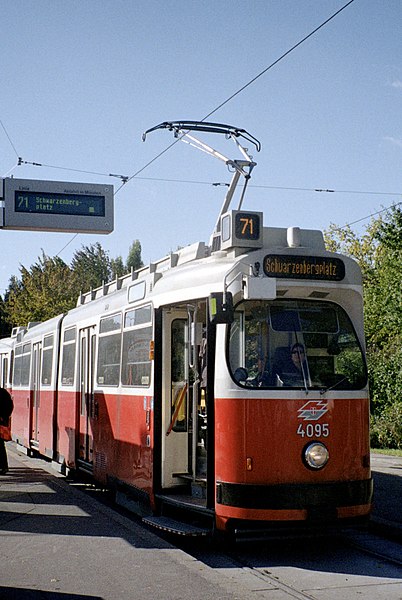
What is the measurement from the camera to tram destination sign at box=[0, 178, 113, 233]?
21.4m

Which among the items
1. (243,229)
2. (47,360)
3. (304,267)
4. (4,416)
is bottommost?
(4,416)

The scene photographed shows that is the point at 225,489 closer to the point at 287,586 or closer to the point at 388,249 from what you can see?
the point at 287,586

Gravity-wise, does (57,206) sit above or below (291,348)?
above

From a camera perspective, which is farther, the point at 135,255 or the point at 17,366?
the point at 135,255

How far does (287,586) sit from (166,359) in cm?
323

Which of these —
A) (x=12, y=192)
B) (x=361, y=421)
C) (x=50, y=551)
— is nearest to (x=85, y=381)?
(x=50, y=551)

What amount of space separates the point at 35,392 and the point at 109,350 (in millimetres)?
7639

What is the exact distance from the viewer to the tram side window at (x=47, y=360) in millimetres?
17391

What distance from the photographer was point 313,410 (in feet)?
28.5

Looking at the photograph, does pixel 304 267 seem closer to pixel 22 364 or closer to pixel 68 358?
pixel 68 358

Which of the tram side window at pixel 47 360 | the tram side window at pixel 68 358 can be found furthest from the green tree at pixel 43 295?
the tram side window at pixel 68 358

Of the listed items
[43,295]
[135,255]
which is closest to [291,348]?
[43,295]

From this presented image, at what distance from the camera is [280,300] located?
29.4ft

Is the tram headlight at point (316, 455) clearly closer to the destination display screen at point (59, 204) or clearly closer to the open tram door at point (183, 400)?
the open tram door at point (183, 400)
